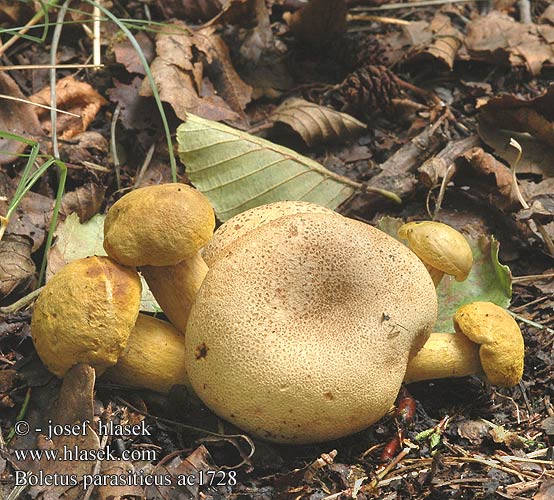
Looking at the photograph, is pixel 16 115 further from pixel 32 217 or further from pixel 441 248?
pixel 441 248

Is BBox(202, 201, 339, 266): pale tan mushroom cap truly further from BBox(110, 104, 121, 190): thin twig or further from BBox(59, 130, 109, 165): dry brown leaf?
BBox(59, 130, 109, 165): dry brown leaf

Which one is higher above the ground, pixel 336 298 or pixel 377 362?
pixel 336 298

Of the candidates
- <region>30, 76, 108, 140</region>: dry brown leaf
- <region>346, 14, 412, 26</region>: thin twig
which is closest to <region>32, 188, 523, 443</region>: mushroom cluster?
<region>30, 76, 108, 140</region>: dry brown leaf

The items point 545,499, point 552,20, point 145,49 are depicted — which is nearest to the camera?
point 545,499

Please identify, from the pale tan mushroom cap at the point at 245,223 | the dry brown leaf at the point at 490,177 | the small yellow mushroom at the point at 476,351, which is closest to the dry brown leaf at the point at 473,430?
the small yellow mushroom at the point at 476,351

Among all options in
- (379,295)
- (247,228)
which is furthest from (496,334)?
(247,228)

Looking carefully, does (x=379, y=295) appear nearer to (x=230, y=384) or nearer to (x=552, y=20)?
(x=230, y=384)
